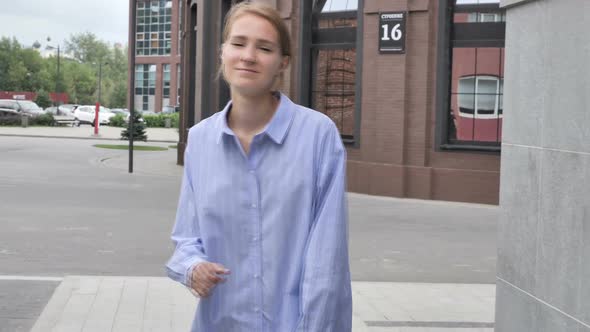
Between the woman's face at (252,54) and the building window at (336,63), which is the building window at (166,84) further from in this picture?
the woman's face at (252,54)

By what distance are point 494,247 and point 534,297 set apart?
24.0 feet

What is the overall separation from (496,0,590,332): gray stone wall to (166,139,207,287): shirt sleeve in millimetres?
1932

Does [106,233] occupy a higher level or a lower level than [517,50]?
lower

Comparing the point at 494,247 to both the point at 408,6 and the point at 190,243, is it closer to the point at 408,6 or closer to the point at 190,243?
the point at 408,6

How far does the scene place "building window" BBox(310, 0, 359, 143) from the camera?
19375 millimetres

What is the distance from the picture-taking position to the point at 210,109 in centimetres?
2573

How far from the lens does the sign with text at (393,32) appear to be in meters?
18.0

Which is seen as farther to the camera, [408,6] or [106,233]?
[408,6]

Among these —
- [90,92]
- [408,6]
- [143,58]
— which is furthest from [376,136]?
[90,92]

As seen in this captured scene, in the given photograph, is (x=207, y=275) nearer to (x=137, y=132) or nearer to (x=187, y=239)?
(x=187, y=239)

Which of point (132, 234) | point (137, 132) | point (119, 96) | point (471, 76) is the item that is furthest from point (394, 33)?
point (119, 96)

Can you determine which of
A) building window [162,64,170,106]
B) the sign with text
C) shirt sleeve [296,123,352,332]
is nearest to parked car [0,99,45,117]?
building window [162,64,170,106]

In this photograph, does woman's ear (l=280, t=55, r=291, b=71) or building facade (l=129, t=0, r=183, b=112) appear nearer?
woman's ear (l=280, t=55, r=291, b=71)

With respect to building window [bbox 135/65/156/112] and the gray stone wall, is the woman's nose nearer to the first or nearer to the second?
the gray stone wall
